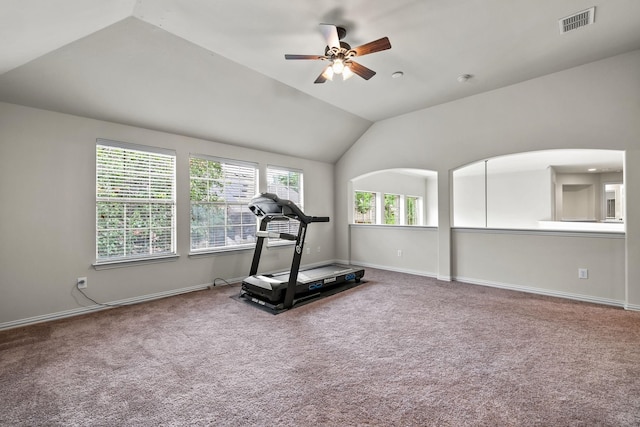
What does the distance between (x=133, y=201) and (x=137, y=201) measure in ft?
0.15

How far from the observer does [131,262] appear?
3.83 metres

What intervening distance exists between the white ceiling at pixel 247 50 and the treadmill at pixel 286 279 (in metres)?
1.58

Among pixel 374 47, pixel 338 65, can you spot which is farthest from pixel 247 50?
pixel 374 47

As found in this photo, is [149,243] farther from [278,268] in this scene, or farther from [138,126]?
[278,268]

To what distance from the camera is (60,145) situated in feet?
11.0

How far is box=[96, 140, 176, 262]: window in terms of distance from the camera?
3.66m

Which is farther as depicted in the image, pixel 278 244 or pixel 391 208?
pixel 391 208

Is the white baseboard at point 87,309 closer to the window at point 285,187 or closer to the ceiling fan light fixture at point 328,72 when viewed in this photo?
the window at point 285,187

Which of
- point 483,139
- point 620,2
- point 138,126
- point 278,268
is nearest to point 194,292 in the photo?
point 278,268

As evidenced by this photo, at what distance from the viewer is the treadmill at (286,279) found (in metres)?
3.75

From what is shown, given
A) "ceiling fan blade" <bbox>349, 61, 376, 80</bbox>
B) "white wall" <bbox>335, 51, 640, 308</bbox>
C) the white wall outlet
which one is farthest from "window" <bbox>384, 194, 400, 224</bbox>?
"ceiling fan blade" <bbox>349, 61, 376, 80</bbox>

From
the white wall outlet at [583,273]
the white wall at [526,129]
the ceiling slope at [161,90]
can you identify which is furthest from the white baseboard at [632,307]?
the ceiling slope at [161,90]

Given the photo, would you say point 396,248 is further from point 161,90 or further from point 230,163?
point 161,90

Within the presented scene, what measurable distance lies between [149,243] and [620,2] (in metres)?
5.92
